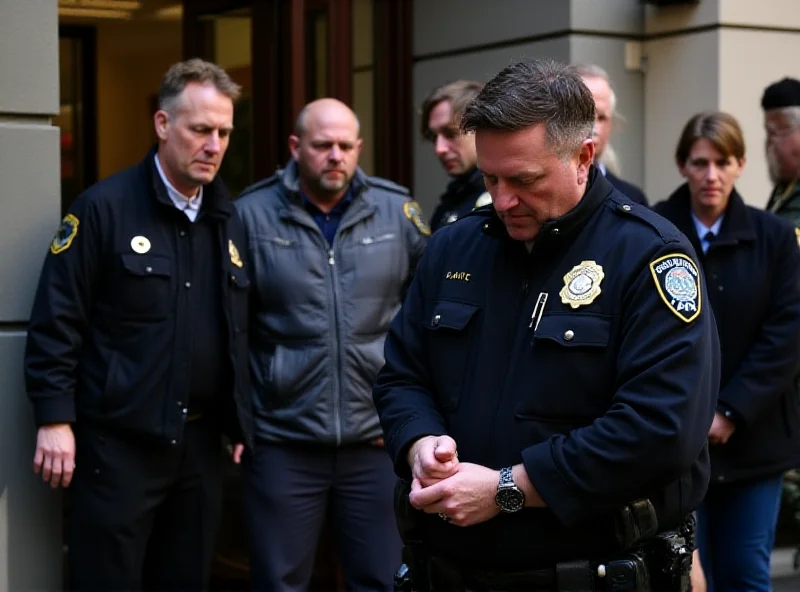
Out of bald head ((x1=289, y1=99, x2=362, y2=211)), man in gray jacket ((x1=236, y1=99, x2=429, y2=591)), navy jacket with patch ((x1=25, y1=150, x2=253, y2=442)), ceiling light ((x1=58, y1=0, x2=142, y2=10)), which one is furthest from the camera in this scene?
ceiling light ((x1=58, y1=0, x2=142, y2=10))

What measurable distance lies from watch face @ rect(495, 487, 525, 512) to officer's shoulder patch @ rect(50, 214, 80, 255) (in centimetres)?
214

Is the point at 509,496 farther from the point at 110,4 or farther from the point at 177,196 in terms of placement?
the point at 110,4

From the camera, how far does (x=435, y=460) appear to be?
9.50ft

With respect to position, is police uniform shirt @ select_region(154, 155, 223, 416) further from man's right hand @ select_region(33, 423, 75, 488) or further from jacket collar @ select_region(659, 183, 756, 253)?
jacket collar @ select_region(659, 183, 756, 253)

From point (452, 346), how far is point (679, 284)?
570mm

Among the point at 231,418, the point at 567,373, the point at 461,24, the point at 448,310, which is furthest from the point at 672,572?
the point at 461,24

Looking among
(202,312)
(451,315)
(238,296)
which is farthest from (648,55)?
(451,315)

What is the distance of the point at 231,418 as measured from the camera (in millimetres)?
4691

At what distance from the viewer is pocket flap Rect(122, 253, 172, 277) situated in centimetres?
439

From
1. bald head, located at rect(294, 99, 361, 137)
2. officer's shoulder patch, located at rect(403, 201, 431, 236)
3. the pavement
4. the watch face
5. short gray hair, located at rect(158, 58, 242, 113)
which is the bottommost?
the pavement

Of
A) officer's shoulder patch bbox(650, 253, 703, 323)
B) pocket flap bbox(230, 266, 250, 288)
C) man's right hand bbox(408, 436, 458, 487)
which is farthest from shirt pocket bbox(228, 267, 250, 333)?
officer's shoulder patch bbox(650, 253, 703, 323)

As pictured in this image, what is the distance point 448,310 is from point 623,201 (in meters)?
0.50

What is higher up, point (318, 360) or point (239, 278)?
point (239, 278)

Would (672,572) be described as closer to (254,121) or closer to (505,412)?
(505,412)
